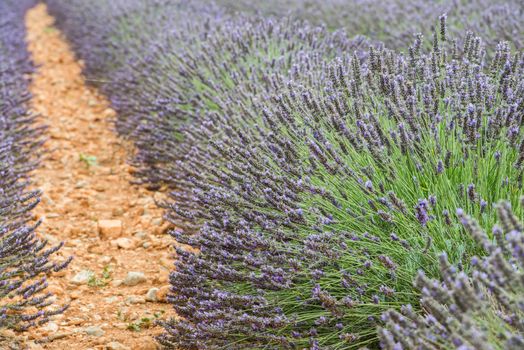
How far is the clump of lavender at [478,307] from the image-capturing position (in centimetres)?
133

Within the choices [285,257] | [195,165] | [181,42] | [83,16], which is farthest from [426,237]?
[83,16]

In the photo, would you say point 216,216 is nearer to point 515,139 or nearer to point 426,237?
point 426,237

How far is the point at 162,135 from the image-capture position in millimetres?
4051

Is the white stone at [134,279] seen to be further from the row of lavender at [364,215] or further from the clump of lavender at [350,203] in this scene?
the clump of lavender at [350,203]

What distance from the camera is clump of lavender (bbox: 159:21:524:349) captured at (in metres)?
1.97

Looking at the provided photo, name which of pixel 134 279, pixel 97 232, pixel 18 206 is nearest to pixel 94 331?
pixel 134 279

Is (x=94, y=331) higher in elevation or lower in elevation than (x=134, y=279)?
lower

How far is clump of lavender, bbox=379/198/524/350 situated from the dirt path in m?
1.29

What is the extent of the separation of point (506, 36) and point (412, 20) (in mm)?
1300

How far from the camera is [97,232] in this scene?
3.58 metres

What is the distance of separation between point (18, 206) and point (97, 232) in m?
0.64

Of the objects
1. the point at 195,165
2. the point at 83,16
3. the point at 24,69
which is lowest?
the point at 195,165

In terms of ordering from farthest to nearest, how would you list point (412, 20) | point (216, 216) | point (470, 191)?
point (412, 20) → point (216, 216) → point (470, 191)

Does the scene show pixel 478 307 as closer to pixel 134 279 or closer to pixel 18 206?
pixel 134 279
